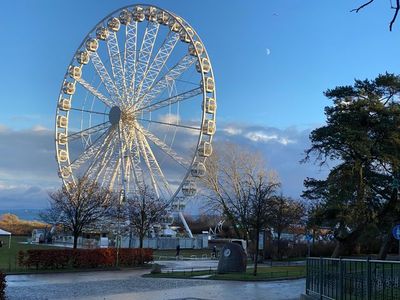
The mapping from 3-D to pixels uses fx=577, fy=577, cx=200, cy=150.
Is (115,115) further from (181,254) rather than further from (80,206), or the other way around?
(181,254)

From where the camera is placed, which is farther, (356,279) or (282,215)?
(282,215)

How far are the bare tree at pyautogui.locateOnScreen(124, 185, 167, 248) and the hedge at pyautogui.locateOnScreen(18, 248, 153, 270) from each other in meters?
11.7

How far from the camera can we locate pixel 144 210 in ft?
176

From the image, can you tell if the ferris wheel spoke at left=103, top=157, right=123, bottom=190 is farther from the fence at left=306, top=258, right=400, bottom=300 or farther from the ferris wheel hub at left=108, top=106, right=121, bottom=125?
the fence at left=306, top=258, right=400, bottom=300

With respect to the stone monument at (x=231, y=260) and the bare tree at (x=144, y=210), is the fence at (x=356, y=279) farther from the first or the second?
the bare tree at (x=144, y=210)

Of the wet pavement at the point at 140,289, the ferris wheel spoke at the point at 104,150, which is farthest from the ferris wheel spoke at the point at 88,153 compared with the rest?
the wet pavement at the point at 140,289

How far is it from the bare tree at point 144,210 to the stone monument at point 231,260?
57.3 ft

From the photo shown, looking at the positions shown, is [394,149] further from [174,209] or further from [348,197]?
[174,209]

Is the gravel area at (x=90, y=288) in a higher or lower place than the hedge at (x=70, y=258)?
lower

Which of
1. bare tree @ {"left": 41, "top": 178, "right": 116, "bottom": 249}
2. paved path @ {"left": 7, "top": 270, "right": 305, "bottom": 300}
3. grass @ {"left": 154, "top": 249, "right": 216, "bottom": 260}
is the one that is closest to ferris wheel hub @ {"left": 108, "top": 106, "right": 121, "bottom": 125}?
bare tree @ {"left": 41, "top": 178, "right": 116, "bottom": 249}

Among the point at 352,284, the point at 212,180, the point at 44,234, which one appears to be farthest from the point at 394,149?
the point at 44,234

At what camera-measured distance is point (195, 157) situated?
50688 mm

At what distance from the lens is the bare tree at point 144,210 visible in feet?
178

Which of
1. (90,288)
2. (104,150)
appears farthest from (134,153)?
(90,288)
